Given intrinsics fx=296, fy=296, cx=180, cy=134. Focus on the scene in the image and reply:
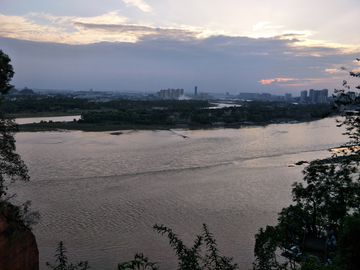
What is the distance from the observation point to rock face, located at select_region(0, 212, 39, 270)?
10.6ft

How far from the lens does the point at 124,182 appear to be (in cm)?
838

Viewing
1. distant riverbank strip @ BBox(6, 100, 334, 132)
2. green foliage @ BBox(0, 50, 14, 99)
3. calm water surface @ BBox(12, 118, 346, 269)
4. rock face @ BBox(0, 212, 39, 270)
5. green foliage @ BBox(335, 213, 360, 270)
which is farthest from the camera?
distant riverbank strip @ BBox(6, 100, 334, 132)

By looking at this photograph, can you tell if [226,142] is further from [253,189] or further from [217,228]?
[217,228]

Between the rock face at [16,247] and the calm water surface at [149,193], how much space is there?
3.82ft

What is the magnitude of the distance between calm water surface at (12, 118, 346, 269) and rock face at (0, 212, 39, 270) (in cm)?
117

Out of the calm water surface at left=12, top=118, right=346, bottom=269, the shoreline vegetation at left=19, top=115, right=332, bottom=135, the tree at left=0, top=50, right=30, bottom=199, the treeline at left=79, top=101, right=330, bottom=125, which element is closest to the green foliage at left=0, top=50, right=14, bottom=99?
the tree at left=0, top=50, right=30, bottom=199

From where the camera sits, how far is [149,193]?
7.60 m

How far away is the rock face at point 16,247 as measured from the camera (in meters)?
3.22

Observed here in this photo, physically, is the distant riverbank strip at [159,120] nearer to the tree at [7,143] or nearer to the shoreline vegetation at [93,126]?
the shoreline vegetation at [93,126]

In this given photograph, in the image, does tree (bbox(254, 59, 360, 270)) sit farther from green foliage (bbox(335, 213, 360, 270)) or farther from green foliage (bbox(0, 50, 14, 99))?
green foliage (bbox(0, 50, 14, 99))

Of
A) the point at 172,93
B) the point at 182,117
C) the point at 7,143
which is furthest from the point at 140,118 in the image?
the point at 172,93

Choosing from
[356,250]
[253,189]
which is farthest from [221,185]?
[356,250]

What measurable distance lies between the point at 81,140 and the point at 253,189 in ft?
31.1

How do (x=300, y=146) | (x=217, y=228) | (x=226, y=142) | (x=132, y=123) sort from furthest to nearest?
(x=132, y=123), (x=226, y=142), (x=300, y=146), (x=217, y=228)
